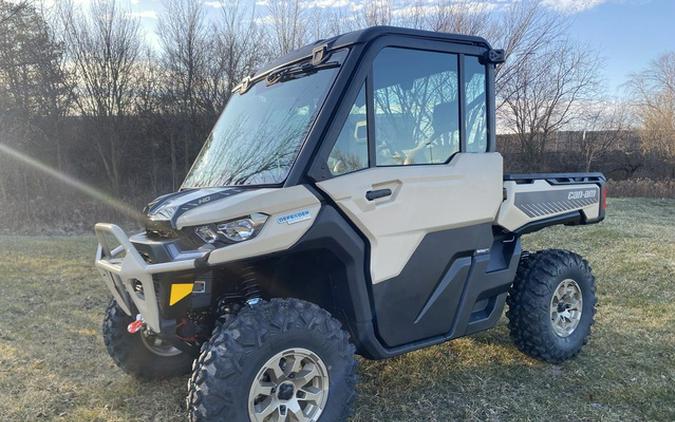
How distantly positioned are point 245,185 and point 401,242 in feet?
3.21

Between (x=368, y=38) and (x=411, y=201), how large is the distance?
3.22ft

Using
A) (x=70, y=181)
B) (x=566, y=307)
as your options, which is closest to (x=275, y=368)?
(x=566, y=307)

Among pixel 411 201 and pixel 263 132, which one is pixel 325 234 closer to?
pixel 411 201

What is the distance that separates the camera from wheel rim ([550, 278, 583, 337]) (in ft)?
12.8

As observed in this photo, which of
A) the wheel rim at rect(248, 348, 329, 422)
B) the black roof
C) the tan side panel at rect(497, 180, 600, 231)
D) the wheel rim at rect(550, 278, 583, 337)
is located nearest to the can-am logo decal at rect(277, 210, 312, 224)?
the wheel rim at rect(248, 348, 329, 422)

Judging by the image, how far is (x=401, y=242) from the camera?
2.80 meters

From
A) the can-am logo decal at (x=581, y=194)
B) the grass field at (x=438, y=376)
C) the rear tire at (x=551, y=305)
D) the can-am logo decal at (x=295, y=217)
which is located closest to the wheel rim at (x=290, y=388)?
the grass field at (x=438, y=376)

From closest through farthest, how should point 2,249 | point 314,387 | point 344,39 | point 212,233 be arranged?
1. point 212,233
2. point 314,387
3. point 344,39
4. point 2,249

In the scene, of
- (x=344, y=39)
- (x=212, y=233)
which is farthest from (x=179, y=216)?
(x=344, y=39)

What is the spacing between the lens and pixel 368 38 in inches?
106

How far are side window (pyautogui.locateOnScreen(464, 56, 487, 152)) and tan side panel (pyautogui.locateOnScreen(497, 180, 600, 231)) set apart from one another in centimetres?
46

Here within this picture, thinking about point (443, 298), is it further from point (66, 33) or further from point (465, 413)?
point (66, 33)

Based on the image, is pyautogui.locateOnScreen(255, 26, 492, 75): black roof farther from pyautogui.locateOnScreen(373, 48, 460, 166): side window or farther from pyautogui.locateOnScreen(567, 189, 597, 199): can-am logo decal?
pyautogui.locateOnScreen(567, 189, 597, 199): can-am logo decal

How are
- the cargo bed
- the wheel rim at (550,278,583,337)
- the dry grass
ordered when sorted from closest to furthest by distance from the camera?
the cargo bed → the wheel rim at (550,278,583,337) → the dry grass
